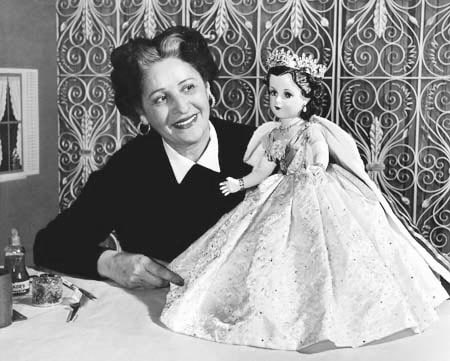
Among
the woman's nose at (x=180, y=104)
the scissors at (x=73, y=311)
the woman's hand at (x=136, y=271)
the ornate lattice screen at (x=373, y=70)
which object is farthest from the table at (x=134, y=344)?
the ornate lattice screen at (x=373, y=70)

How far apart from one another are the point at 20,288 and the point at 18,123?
112 centimetres

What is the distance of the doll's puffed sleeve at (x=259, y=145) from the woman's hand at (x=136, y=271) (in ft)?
1.05

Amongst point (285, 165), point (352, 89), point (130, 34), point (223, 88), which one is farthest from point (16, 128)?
point (285, 165)

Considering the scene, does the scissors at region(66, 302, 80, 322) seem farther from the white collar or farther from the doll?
the white collar

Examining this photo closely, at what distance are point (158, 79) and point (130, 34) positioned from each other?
94 cm

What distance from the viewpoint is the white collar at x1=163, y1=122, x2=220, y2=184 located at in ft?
5.66

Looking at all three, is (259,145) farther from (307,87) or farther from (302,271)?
(302,271)

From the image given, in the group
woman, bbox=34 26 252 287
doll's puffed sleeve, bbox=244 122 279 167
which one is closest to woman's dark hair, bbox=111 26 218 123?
woman, bbox=34 26 252 287

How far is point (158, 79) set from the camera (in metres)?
1.65

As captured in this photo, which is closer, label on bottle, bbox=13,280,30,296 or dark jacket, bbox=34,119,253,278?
label on bottle, bbox=13,280,30,296

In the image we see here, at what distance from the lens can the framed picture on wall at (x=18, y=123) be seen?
2398 millimetres

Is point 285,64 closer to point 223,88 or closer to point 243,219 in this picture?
point 243,219

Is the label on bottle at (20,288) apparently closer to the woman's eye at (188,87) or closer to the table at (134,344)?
the table at (134,344)

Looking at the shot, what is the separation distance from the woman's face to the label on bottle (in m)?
0.51
